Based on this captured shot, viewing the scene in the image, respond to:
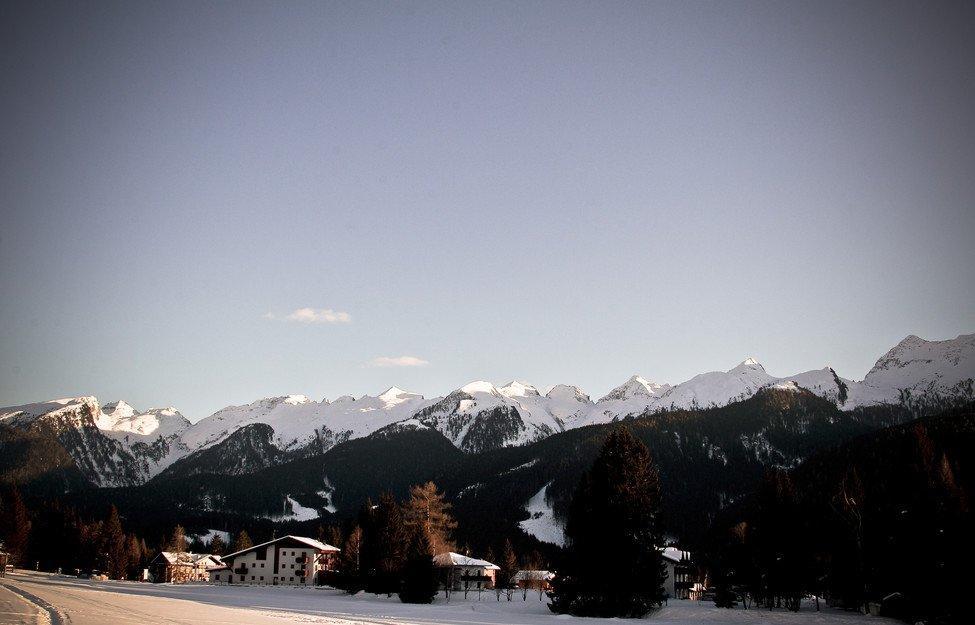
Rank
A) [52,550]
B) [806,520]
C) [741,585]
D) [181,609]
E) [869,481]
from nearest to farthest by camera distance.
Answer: [181,609], [806,520], [741,585], [52,550], [869,481]

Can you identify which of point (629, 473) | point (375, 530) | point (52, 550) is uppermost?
point (629, 473)

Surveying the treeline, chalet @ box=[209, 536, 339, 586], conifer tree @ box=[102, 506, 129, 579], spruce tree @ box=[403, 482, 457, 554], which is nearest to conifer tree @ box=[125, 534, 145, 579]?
conifer tree @ box=[102, 506, 129, 579]

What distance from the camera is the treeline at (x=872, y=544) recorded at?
4378cm

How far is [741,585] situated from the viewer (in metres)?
67.9

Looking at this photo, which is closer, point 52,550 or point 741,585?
point 741,585

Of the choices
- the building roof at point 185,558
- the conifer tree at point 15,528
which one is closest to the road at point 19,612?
the building roof at point 185,558

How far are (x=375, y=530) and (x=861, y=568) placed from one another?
5027 cm

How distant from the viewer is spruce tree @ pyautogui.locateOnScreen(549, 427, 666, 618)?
52.9 meters

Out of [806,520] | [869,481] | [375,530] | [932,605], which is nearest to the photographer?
[932,605]

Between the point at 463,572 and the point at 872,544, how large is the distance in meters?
51.2

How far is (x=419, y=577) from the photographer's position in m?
74.5

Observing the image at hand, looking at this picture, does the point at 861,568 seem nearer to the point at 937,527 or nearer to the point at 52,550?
the point at 937,527

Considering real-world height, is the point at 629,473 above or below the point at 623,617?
above

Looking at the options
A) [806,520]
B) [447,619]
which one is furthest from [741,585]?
[447,619]
